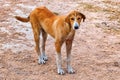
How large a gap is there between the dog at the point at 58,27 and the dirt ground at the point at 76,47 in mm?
225

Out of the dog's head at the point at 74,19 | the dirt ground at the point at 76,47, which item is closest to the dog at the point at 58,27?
the dog's head at the point at 74,19

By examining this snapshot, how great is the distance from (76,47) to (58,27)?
5.85ft

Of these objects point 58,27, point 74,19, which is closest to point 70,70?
point 58,27

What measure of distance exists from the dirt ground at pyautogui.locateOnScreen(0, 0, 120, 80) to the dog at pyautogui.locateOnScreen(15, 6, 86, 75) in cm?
23

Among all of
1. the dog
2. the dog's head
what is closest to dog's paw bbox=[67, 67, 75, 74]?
the dog

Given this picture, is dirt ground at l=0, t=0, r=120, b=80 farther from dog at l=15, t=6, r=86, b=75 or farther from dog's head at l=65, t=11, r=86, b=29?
dog's head at l=65, t=11, r=86, b=29

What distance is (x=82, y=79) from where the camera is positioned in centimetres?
601

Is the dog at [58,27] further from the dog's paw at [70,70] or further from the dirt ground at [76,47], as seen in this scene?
the dirt ground at [76,47]

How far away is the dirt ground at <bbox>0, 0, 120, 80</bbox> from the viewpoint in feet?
20.4

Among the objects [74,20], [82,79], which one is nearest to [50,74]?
[82,79]

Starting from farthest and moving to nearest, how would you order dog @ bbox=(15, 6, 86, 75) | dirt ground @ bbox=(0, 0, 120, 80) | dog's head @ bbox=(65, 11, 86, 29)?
dirt ground @ bbox=(0, 0, 120, 80) → dog @ bbox=(15, 6, 86, 75) → dog's head @ bbox=(65, 11, 86, 29)

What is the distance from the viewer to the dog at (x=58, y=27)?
18.1 feet

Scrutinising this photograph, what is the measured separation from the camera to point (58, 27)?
5906 mm

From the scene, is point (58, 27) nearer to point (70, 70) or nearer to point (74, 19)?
point (74, 19)
